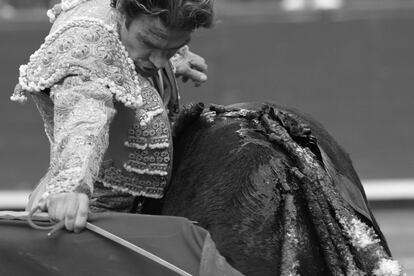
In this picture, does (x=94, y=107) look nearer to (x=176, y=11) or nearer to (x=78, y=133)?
(x=78, y=133)

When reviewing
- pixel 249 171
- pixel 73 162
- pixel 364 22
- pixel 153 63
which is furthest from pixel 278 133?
pixel 364 22

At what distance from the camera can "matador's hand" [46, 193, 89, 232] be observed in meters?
2.05

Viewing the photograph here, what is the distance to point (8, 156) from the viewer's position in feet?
24.7

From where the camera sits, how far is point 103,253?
2117 millimetres

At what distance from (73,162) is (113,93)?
0.81 feet

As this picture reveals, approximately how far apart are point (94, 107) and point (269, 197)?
41 cm

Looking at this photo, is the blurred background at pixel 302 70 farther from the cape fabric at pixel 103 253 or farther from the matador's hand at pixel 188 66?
the cape fabric at pixel 103 253

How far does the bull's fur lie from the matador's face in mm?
213

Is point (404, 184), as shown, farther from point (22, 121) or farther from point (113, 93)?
point (113, 93)

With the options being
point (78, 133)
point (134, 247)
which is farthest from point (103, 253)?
point (78, 133)

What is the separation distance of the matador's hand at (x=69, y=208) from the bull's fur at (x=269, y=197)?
31 cm

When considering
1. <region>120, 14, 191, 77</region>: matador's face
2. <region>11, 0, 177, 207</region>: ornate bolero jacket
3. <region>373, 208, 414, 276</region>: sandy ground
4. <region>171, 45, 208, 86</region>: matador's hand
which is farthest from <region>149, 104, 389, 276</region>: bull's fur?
<region>373, 208, 414, 276</region>: sandy ground

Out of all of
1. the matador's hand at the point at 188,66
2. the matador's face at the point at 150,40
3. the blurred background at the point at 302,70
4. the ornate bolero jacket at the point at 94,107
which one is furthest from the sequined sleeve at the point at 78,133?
the blurred background at the point at 302,70

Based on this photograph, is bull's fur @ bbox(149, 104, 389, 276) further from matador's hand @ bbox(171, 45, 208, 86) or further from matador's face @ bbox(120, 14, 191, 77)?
matador's hand @ bbox(171, 45, 208, 86)
